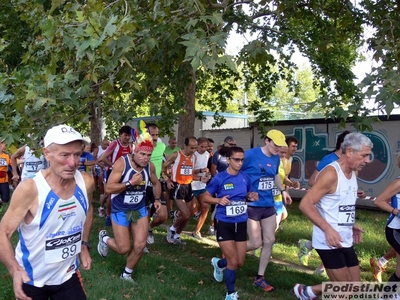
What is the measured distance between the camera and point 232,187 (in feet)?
18.6

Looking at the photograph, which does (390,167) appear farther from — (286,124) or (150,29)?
(150,29)

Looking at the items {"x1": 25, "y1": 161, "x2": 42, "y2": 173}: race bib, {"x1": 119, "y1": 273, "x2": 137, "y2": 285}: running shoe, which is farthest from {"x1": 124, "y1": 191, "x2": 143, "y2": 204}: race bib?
{"x1": 25, "y1": 161, "x2": 42, "y2": 173}: race bib

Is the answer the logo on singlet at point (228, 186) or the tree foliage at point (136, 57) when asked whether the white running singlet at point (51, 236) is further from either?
the logo on singlet at point (228, 186)

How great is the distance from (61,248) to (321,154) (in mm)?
12223

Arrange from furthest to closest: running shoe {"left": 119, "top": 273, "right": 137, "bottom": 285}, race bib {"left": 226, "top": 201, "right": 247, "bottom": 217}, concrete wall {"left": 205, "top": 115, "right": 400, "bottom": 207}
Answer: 1. concrete wall {"left": 205, "top": 115, "right": 400, "bottom": 207}
2. running shoe {"left": 119, "top": 273, "right": 137, "bottom": 285}
3. race bib {"left": 226, "top": 201, "right": 247, "bottom": 217}

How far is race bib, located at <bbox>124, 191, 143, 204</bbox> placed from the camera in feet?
18.9

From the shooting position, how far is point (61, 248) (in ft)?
10.7

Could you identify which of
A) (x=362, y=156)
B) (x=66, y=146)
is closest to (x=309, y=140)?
(x=362, y=156)

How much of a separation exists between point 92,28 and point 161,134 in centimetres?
576

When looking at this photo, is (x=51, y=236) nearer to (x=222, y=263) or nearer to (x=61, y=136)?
(x=61, y=136)

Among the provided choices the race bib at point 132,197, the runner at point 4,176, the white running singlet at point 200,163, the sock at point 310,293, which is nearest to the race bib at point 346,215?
the sock at point 310,293

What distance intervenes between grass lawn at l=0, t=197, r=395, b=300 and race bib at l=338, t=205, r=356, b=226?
1.82 metres

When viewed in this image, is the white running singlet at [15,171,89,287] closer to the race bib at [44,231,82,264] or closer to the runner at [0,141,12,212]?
the race bib at [44,231,82,264]

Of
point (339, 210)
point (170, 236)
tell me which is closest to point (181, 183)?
point (170, 236)
